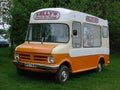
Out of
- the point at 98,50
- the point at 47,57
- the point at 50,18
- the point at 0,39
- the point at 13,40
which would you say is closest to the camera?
the point at 47,57

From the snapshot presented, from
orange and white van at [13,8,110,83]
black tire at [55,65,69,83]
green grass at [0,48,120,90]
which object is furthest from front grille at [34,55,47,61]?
green grass at [0,48,120,90]

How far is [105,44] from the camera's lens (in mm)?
16969

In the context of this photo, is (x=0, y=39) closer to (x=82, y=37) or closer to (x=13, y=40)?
(x=13, y=40)

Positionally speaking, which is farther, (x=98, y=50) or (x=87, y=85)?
(x=98, y=50)

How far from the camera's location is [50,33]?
522 inches

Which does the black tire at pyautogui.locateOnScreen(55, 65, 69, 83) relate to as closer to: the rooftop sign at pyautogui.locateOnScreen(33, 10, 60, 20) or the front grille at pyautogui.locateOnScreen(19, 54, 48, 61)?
the front grille at pyautogui.locateOnScreen(19, 54, 48, 61)

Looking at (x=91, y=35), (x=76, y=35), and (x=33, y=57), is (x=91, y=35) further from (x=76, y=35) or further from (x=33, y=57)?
(x=33, y=57)

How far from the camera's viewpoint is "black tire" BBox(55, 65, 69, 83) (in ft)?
41.2

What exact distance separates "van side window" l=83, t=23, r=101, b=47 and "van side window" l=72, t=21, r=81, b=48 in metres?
0.53

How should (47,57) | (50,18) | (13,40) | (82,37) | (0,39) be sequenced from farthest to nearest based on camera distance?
(0,39), (13,40), (82,37), (50,18), (47,57)

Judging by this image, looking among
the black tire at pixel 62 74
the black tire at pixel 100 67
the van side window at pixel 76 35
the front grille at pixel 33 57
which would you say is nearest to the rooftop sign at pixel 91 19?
the van side window at pixel 76 35

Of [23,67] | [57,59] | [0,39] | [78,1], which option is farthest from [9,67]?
[0,39]

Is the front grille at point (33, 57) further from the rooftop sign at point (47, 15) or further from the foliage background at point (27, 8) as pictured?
the foliage background at point (27, 8)

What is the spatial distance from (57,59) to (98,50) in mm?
4157
